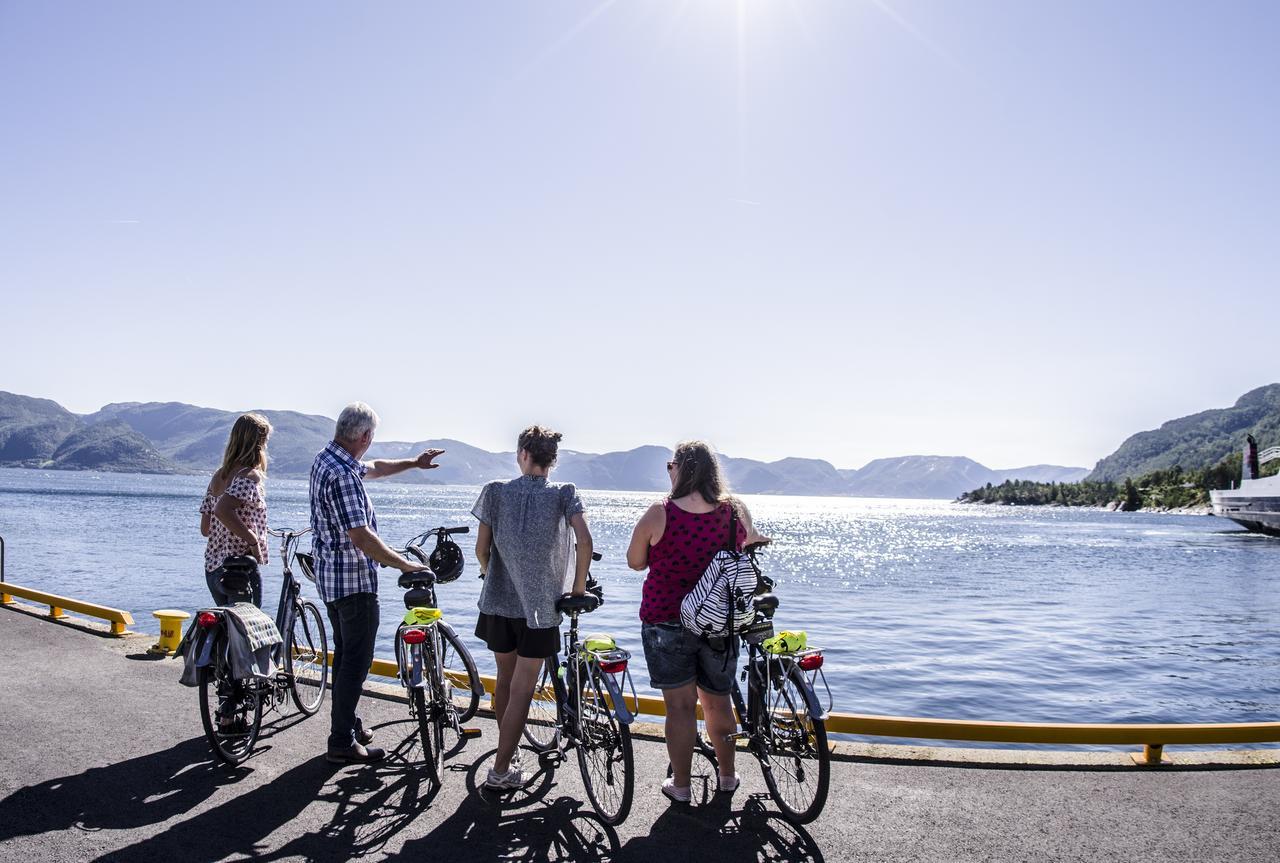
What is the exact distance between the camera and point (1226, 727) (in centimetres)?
585

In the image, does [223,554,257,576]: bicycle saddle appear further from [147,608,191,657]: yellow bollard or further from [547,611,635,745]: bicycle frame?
[147,608,191,657]: yellow bollard

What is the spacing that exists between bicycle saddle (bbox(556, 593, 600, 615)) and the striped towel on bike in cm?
203

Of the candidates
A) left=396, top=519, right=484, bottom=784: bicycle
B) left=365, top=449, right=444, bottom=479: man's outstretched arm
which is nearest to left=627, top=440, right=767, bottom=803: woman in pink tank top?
left=396, top=519, right=484, bottom=784: bicycle

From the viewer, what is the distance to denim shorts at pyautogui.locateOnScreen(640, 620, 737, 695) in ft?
15.3

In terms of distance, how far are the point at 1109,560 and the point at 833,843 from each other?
2044 inches

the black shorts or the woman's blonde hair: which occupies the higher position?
the woman's blonde hair

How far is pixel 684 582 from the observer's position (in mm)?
4723

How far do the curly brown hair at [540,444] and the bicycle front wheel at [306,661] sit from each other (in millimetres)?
2889

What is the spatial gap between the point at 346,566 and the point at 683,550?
7.34 ft

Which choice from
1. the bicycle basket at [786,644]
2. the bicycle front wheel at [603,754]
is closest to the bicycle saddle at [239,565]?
the bicycle front wheel at [603,754]

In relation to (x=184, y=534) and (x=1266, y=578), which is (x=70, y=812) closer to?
(x=1266, y=578)

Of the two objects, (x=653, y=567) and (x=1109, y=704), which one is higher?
Result: (x=653, y=567)

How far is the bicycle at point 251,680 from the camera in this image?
525 cm

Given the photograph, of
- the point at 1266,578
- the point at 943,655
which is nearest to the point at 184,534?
the point at 943,655
